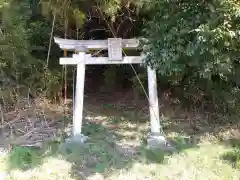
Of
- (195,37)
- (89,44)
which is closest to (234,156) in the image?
(195,37)

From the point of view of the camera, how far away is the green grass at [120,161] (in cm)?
367

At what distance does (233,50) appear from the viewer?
3.19 metres

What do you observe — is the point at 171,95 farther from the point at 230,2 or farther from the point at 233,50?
the point at 230,2

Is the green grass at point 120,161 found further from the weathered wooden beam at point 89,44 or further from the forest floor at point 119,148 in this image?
the weathered wooden beam at point 89,44

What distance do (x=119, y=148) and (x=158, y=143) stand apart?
0.48 meters

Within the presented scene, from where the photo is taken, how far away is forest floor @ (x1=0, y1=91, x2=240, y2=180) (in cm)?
371

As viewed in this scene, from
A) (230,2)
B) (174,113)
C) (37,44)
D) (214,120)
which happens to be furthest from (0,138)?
(230,2)

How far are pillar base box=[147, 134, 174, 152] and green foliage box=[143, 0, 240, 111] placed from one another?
3.14 feet

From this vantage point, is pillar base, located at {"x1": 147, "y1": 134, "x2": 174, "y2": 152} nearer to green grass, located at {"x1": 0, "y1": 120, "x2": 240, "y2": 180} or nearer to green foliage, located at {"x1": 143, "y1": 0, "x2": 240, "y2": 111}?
green grass, located at {"x1": 0, "y1": 120, "x2": 240, "y2": 180}

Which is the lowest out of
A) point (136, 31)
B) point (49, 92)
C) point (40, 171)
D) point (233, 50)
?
point (40, 171)

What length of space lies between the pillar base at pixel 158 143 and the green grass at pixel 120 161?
9 centimetres

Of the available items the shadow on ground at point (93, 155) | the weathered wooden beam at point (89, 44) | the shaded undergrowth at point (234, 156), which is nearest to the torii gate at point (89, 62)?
the weathered wooden beam at point (89, 44)

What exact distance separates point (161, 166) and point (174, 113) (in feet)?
5.27

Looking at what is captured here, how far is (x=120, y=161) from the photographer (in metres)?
3.90
